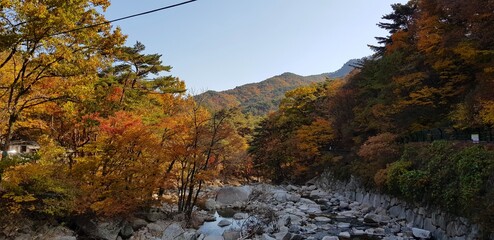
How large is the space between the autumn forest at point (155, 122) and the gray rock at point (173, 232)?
1742 millimetres

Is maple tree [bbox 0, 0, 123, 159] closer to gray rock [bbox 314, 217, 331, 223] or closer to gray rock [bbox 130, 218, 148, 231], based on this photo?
gray rock [bbox 130, 218, 148, 231]

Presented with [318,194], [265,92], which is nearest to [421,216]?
[318,194]

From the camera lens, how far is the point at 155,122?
17.4 m

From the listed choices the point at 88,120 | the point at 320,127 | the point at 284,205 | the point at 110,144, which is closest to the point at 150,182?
the point at 110,144

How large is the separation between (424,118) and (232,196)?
1359cm

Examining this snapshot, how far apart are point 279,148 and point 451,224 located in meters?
23.3

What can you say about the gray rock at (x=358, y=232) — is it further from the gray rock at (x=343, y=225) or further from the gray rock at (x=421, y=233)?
the gray rock at (x=421, y=233)

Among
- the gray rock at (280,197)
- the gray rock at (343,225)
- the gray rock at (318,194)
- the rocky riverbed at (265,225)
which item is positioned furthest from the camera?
the gray rock at (318,194)

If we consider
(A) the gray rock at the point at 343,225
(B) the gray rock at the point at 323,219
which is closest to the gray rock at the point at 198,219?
(B) the gray rock at the point at 323,219

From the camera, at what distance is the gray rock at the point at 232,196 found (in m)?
23.4

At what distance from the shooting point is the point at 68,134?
1617 cm

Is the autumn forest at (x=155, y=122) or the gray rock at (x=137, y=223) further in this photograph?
the gray rock at (x=137, y=223)

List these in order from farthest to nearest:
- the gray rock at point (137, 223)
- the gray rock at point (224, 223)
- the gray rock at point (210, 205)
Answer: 1. the gray rock at point (210, 205)
2. the gray rock at point (224, 223)
3. the gray rock at point (137, 223)

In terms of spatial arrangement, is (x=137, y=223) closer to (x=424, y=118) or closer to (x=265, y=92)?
(x=424, y=118)
